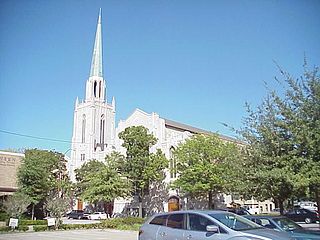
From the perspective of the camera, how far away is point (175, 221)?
1005 centimetres

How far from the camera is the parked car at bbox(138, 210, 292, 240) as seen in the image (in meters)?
8.50

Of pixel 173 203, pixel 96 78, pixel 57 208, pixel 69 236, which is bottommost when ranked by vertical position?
pixel 69 236

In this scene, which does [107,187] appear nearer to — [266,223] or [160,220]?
[266,223]

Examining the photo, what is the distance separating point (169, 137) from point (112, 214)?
14188mm

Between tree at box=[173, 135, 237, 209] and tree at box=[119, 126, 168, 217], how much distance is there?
4103 millimetres

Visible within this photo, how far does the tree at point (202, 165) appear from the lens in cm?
3969

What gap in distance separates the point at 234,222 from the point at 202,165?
102 ft

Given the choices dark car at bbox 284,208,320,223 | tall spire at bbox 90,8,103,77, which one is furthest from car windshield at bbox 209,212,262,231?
tall spire at bbox 90,8,103,77

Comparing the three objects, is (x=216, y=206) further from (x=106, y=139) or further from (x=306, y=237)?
(x=106, y=139)

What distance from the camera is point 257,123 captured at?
56.9ft

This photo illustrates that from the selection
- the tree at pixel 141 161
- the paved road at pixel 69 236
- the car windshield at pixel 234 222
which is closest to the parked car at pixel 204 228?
the car windshield at pixel 234 222

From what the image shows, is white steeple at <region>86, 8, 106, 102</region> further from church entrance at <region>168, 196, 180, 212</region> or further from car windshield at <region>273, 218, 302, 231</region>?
car windshield at <region>273, 218, 302, 231</region>

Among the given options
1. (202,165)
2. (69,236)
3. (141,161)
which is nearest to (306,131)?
(69,236)

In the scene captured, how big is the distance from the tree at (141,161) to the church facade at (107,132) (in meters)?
1.81
